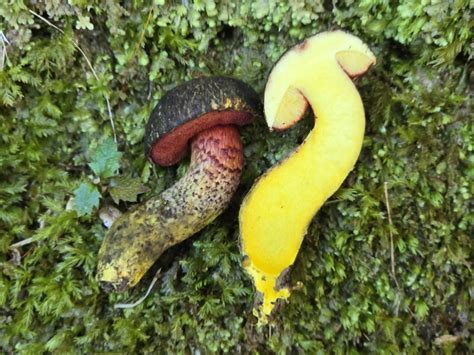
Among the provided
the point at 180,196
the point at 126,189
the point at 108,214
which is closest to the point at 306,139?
the point at 180,196

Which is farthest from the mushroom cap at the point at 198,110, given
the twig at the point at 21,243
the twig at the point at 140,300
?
the twig at the point at 21,243

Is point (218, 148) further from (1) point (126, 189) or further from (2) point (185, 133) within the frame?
(1) point (126, 189)

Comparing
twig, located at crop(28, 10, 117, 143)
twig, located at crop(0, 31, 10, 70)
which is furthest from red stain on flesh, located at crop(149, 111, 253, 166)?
twig, located at crop(0, 31, 10, 70)

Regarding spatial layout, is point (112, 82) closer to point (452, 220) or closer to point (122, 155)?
point (122, 155)

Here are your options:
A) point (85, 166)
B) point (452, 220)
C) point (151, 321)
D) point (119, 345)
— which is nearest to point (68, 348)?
point (119, 345)

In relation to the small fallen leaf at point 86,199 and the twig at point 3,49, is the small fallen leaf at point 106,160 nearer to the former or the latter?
the small fallen leaf at point 86,199

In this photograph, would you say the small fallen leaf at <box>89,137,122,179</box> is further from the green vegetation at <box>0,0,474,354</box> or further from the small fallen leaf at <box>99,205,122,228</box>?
the small fallen leaf at <box>99,205,122,228</box>
